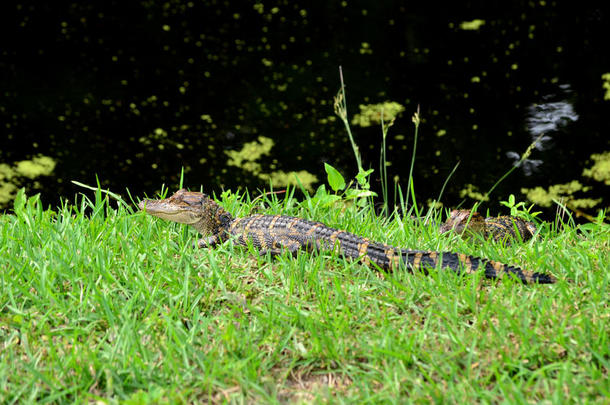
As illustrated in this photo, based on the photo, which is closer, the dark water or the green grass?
the green grass

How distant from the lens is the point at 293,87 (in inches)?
332

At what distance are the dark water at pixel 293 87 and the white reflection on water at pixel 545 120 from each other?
0.02 metres

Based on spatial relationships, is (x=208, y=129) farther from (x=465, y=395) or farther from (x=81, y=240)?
(x=465, y=395)

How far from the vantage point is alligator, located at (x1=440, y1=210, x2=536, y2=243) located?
3529 millimetres

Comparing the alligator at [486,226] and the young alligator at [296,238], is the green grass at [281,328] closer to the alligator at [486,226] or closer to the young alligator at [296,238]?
the young alligator at [296,238]

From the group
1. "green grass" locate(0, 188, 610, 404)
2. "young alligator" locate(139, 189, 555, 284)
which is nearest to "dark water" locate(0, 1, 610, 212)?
"young alligator" locate(139, 189, 555, 284)

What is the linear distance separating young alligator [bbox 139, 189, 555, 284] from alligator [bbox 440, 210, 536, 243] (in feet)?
2.41

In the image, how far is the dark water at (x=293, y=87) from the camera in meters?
6.99

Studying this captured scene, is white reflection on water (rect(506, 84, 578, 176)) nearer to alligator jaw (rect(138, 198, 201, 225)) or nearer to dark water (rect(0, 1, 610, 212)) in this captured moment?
dark water (rect(0, 1, 610, 212))

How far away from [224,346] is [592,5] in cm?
1041

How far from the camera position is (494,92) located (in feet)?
26.6

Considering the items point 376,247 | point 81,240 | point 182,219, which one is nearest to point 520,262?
point 376,247

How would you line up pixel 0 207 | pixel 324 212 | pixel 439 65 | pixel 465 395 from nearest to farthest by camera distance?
pixel 465 395
pixel 324 212
pixel 0 207
pixel 439 65

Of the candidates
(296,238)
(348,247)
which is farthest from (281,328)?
(296,238)
